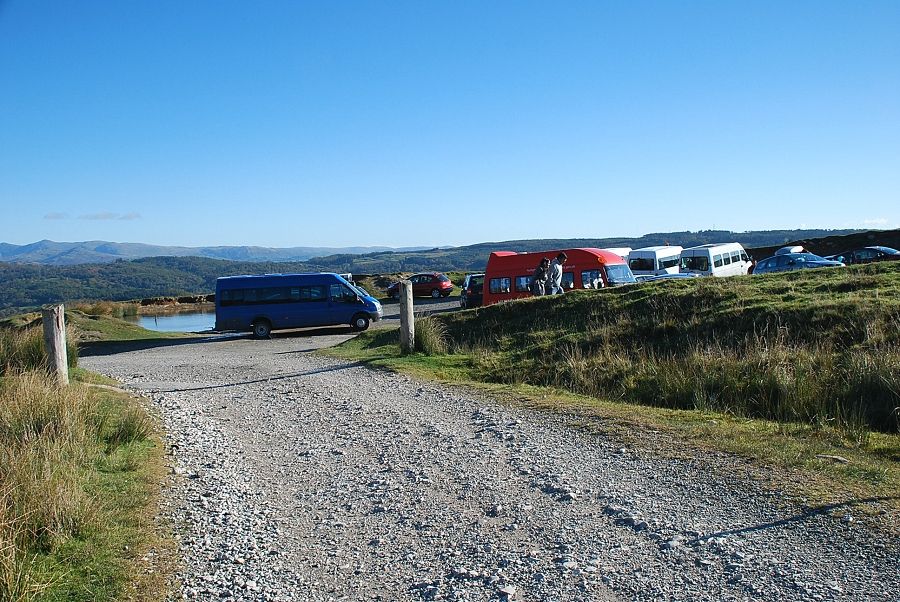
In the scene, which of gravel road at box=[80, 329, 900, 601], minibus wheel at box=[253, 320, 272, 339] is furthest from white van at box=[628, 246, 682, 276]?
gravel road at box=[80, 329, 900, 601]

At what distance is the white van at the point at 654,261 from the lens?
30.2 meters

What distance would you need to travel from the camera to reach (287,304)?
25656mm

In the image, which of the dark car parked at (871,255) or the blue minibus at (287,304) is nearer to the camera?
the blue minibus at (287,304)

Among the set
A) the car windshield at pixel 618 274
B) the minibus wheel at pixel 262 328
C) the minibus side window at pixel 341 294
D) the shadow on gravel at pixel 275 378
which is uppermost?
the car windshield at pixel 618 274

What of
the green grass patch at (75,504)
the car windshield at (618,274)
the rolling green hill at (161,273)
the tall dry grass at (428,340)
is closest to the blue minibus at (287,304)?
the car windshield at (618,274)

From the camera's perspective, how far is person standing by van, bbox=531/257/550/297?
2123cm

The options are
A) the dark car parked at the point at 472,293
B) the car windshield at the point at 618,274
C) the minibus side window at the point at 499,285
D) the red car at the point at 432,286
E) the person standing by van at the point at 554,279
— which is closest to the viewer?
the person standing by van at the point at 554,279

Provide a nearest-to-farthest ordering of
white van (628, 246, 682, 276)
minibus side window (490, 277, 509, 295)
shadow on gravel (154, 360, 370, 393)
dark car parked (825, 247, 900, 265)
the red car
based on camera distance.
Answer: shadow on gravel (154, 360, 370, 393) → minibus side window (490, 277, 509, 295) → white van (628, 246, 682, 276) → dark car parked (825, 247, 900, 265) → the red car

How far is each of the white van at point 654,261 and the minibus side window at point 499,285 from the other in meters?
6.50

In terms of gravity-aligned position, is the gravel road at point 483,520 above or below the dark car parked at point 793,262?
below

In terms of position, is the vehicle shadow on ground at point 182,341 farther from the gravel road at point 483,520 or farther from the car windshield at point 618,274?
the gravel road at point 483,520

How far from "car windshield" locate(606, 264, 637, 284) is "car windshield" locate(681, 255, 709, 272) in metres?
6.69

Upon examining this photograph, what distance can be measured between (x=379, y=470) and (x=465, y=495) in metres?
1.20

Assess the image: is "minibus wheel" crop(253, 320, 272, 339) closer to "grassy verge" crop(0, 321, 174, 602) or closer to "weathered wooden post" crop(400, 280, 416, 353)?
"weathered wooden post" crop(400, 280, 416, 353)
